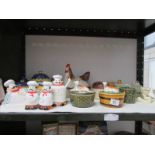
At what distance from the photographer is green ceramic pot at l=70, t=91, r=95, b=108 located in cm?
66

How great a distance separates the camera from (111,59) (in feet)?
3.74

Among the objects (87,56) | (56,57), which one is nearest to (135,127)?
(87,56)

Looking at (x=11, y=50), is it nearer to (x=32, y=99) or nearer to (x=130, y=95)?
(x=32, y=99)

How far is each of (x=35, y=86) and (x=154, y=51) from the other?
101 centimetres

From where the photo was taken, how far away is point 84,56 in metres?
1.12

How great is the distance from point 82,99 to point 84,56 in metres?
0.54

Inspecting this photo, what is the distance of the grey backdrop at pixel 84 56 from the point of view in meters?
1.09

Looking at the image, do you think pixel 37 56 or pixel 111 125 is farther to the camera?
pixel 111 125

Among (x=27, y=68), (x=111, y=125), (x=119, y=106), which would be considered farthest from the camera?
(x=111, y=125)

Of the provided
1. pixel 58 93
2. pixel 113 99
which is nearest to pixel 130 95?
pixel 113 99

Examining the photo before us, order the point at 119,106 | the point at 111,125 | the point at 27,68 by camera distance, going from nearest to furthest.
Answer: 1. the point at 119,106
2. the point at 27,68
3. the point at 111,125

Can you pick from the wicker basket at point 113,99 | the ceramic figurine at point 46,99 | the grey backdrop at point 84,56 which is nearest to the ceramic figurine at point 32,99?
the ceramic figurine at point 46,99
